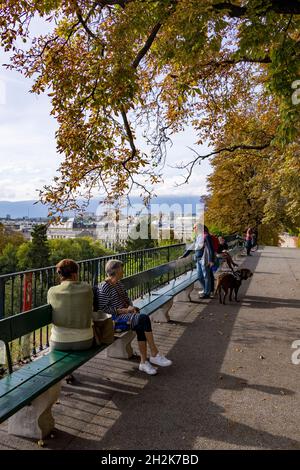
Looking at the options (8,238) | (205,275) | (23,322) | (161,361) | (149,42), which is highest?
(149,42)

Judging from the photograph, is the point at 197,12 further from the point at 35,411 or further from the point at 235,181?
the point at 235,181

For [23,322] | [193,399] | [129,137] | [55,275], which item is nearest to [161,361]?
[193,399]

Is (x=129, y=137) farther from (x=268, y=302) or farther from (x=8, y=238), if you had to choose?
(x=8, y=238)

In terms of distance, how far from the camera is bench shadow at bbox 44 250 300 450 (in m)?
3.69

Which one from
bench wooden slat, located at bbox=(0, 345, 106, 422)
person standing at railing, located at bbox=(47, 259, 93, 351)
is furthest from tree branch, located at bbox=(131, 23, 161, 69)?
bench wooden slat, located at bbox=(0, 345, 106, 422)

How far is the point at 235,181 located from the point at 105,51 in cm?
3635

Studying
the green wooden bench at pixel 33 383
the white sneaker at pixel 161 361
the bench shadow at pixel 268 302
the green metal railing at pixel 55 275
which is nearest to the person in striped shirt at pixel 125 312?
the white sneaker at pixel 161 361

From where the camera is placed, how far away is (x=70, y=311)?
4.51m

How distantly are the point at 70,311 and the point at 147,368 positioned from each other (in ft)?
4.69

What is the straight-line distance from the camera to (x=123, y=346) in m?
5.90

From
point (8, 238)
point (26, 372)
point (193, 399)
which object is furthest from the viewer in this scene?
point (8, 238)

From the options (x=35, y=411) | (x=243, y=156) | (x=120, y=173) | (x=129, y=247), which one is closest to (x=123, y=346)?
(x=35, y=411)

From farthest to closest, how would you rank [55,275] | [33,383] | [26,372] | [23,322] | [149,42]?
[149,42] → [55,275] → [23,322] → [26,372] → [33,383]

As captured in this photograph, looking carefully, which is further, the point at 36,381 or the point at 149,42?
the point at 149,42
